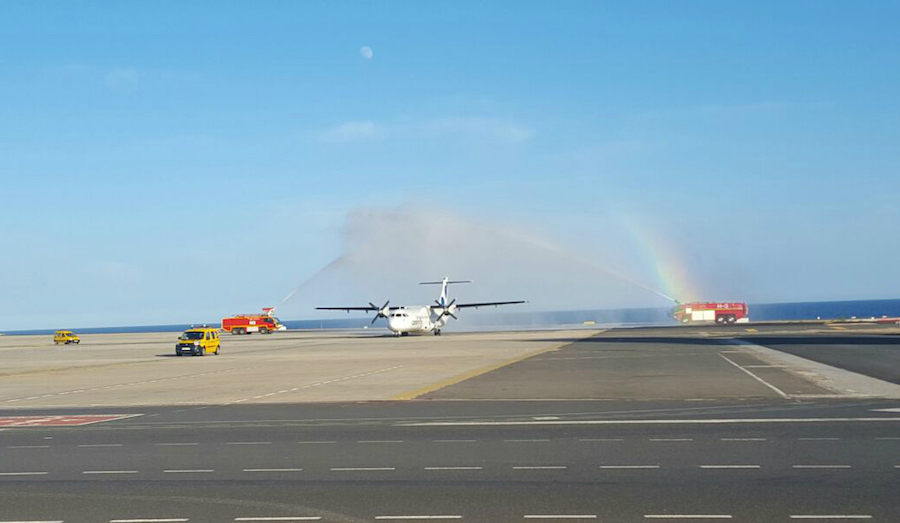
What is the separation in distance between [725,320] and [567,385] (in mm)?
115327

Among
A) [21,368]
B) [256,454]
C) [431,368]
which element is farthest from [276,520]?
[21,368]

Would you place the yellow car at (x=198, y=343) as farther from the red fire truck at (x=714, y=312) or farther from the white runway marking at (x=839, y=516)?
the red fire truck at (x=714, y=312)

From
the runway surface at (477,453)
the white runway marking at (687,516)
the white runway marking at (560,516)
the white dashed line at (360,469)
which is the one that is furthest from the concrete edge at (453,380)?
the white runway marking at (687,516)

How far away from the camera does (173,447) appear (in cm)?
1902

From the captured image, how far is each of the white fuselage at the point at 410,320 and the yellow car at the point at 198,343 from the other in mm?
28752

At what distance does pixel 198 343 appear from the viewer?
6831cm

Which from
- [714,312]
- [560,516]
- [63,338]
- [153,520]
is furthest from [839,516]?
[714,312]

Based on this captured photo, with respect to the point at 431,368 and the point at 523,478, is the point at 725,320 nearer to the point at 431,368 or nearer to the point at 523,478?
the point at 431,368

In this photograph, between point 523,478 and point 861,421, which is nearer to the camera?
point 523,478

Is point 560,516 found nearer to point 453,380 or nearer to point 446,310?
point 453,380

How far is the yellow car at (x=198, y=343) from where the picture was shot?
67938mm

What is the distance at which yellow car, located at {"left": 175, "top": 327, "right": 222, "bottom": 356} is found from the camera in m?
67.9

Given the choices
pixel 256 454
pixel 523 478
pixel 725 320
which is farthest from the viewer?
pixel 725 320

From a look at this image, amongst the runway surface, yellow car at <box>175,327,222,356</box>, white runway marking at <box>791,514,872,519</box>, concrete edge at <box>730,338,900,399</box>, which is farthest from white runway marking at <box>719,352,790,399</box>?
yellow car at <box>175,327,222,356</box>
